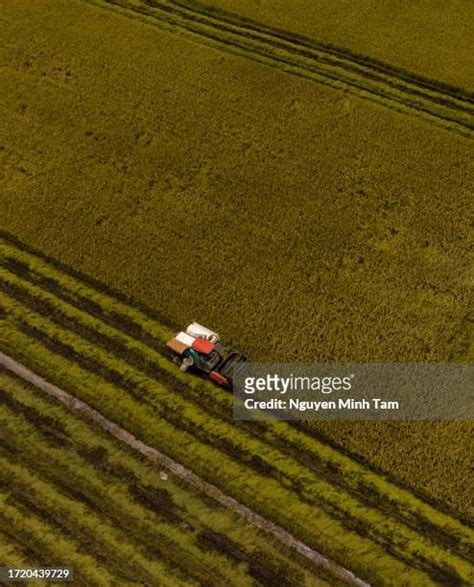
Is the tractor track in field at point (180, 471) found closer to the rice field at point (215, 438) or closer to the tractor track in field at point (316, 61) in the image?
the rice field at point (215, 438)

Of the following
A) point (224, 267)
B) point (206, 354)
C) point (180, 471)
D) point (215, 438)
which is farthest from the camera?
point (224, 267)

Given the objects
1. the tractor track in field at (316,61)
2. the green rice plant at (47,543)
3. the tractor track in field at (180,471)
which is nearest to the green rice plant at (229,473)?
the tractor track in field at (180,471)

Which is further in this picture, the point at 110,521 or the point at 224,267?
the point at 224,267

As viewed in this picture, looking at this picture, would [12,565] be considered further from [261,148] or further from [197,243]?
[261,148]

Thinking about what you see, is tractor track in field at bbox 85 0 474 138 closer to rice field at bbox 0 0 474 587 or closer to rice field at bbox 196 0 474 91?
rice field at bbox 0 0 474 587

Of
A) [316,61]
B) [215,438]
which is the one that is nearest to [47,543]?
[215,438]

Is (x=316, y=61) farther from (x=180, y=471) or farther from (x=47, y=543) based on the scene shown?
(x=47, y=543)
